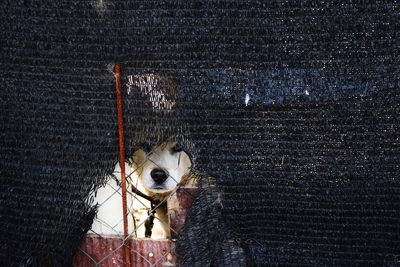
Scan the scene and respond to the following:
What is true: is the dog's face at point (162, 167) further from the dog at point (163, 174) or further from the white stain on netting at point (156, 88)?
the white stain on netting at point (156, 88)

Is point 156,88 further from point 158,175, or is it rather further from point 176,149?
point 158,175

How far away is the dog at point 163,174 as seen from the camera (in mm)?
1775

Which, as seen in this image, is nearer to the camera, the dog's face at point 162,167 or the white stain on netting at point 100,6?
the white stain on netting at point 100,6

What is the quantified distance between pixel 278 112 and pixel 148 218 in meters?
0.59

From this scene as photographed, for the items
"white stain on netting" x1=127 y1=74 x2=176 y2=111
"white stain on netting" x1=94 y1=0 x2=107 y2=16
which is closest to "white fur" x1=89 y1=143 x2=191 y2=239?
"white stain on netting" x1=127 y1=74 x2=176 y2=111

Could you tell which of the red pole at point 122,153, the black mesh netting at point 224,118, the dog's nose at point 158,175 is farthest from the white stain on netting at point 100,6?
the dog's nose at point 158,175

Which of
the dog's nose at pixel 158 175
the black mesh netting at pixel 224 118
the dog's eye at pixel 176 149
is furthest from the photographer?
the dog's nose at pixel 158 175

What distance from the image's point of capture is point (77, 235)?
5.66 feet

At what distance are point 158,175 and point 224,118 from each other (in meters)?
0.42

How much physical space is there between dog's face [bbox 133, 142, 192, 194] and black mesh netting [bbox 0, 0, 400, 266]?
0.14 m

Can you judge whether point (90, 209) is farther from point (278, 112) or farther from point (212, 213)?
point (278, 112)

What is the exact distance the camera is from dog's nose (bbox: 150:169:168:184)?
1883 mm

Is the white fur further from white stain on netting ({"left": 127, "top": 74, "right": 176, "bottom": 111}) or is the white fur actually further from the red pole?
white stain on netting ({"left": 127, "top": 74, "right": 176, "bottom": 111})

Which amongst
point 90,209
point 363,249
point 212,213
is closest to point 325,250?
point 363,249
